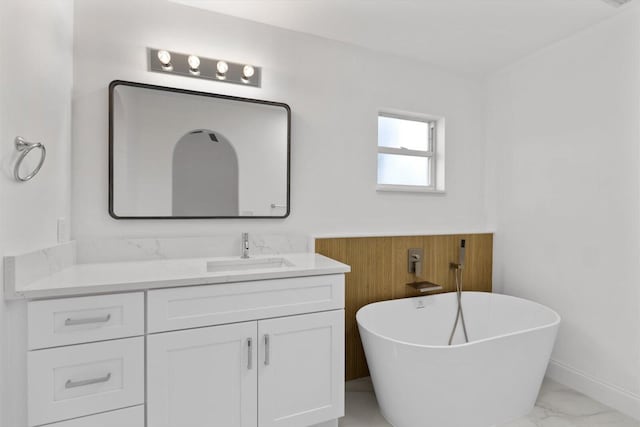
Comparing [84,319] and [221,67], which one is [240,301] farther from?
[221,67]

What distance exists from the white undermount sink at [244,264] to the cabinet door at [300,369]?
0.38 m

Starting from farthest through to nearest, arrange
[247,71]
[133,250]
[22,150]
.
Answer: [247,71]
[133,250]
[22,150]

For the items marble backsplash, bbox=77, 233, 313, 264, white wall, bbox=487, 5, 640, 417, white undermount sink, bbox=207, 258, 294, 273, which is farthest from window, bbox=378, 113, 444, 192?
white undermount sink, bbox=207, 258, 294, 273

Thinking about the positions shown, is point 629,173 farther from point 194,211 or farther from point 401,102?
point 194,211

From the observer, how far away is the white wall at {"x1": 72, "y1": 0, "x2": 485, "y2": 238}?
183 cm

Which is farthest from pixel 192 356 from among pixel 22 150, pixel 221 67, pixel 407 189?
pixel 407 189

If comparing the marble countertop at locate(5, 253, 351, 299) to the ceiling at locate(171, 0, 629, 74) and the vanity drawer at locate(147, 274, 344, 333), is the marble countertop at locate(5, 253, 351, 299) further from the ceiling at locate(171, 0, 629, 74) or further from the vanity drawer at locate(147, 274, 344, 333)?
the ceiling at locate(171, 0, 629, 74)

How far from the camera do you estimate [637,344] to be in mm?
1968

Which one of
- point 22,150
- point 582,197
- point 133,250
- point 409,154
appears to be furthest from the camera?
point 409,154

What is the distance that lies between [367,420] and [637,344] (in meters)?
1.67

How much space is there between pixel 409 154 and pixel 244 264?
165 cm

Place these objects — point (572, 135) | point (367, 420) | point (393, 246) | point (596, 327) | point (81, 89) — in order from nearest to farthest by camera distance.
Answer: point (81, 89), point (367, 420), point (596, 327), point (572, 135), point (393, 246)

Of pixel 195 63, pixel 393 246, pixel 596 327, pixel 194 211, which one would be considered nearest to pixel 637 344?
pixel 596 327

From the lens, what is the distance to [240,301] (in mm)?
1552
